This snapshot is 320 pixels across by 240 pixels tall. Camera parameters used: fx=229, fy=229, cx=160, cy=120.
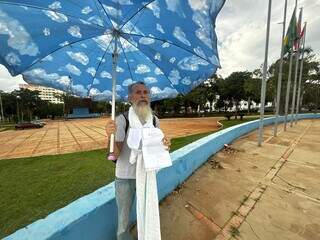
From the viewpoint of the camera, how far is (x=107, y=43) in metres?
2.50

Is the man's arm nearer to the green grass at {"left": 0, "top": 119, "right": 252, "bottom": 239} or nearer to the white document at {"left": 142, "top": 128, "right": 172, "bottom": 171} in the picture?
the white document at {"left": 142, "top": 128, "right": 172, "bottom": 171}

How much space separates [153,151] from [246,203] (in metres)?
2.58

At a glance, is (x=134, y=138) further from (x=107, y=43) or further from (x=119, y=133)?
(x=107, y=43)

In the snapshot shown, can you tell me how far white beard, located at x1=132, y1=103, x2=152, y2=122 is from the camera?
2.07 meters

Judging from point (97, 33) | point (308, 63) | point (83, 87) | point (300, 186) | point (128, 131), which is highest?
point (308, 63)

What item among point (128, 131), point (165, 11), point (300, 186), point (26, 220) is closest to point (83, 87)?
point (128, 131)

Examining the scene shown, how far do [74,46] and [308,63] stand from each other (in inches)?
1107

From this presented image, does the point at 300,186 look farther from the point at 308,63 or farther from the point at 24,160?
the point at 308,63

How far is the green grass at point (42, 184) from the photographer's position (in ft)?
14.6

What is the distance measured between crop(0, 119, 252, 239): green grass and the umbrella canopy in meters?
3.01

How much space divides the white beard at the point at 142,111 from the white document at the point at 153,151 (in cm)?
17

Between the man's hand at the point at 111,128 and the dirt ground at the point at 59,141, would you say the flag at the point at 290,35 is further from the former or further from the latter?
the man's hand at the point at 111,128

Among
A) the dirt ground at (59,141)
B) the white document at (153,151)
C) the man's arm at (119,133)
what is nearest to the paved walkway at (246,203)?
the white document at (153,151)

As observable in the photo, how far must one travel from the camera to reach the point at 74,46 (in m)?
2.38
